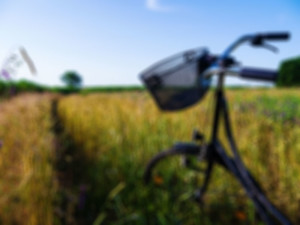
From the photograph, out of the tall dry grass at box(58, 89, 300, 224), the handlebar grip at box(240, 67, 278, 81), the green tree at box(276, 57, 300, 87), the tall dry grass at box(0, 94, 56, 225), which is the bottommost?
the green tree at box(276, 57, 300, 87)

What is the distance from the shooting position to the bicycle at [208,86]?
147cm

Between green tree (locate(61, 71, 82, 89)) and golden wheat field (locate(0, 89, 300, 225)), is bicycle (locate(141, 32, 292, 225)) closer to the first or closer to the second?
golden wheat field (locate(0, 89, 300, 225))

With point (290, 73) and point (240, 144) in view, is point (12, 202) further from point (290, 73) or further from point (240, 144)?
point (290, 73)

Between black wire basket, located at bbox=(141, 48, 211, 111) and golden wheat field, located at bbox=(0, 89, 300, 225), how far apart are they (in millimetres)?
124

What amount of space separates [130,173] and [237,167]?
1.24 metres

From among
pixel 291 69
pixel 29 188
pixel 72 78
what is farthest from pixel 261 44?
pixel 72 78

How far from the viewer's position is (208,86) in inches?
66.5

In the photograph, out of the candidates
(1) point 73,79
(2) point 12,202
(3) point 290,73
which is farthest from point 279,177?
(1) point 73,79

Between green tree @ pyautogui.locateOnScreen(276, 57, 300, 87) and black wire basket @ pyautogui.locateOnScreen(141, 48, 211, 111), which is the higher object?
black wire basket @ pyautogui.locateOnScreen(141, 48, 211, 111)

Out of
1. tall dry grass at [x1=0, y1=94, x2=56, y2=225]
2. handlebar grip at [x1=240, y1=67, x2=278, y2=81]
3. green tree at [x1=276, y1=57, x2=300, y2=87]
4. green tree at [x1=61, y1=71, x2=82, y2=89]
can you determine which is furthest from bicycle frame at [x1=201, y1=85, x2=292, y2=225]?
green tree at [x1=61, y1=71, x2=82, y2=89]

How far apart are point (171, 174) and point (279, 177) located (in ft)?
2.60

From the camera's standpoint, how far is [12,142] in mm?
1849

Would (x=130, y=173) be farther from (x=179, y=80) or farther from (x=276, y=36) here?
(x=276, y=36)

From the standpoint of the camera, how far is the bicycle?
1.47 metres
